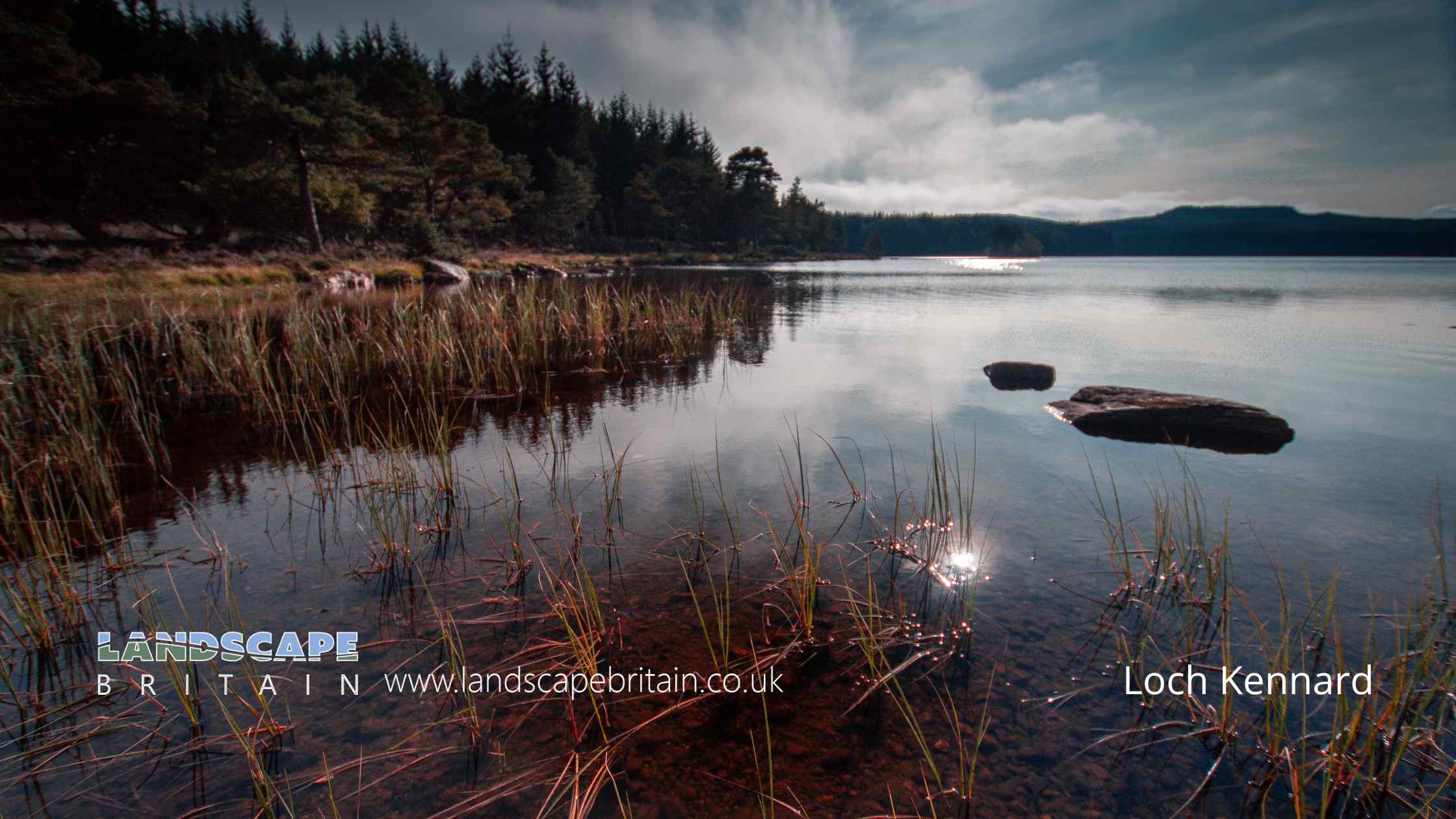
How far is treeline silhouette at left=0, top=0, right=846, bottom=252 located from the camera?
23562mm

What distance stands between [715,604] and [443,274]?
2716cm

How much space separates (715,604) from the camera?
9.83 feet

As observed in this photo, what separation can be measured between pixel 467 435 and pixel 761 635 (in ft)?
14.1

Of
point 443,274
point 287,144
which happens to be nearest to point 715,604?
point 443,274

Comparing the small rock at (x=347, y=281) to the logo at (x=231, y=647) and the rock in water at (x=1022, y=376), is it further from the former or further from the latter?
the rock in water at (x=1022, y=376)

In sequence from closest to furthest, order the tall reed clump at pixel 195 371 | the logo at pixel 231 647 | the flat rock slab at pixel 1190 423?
the logo at pixel 231 647 < the tall reed clump at pixel 195 371 < the flat rock slab at pixel 1190 423

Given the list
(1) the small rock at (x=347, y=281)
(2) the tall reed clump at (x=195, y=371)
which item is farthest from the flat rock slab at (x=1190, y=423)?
(1) the small rock at (x=347, y=281)

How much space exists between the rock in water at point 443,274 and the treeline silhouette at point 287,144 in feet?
19.4

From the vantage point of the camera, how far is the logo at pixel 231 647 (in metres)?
2.48

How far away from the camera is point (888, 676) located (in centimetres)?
241

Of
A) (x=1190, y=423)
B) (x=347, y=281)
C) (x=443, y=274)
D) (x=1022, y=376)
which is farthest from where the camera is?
(x=443, y=274)

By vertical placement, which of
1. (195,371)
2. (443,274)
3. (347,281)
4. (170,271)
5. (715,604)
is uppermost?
(443,274)

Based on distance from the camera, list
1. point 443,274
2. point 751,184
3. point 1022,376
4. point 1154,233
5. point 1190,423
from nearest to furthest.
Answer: point 1190,423
point 1022,376
point 443,274
point 751,184
point 1154,233

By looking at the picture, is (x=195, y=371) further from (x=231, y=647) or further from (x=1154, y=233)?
(x=1154, y=233)
